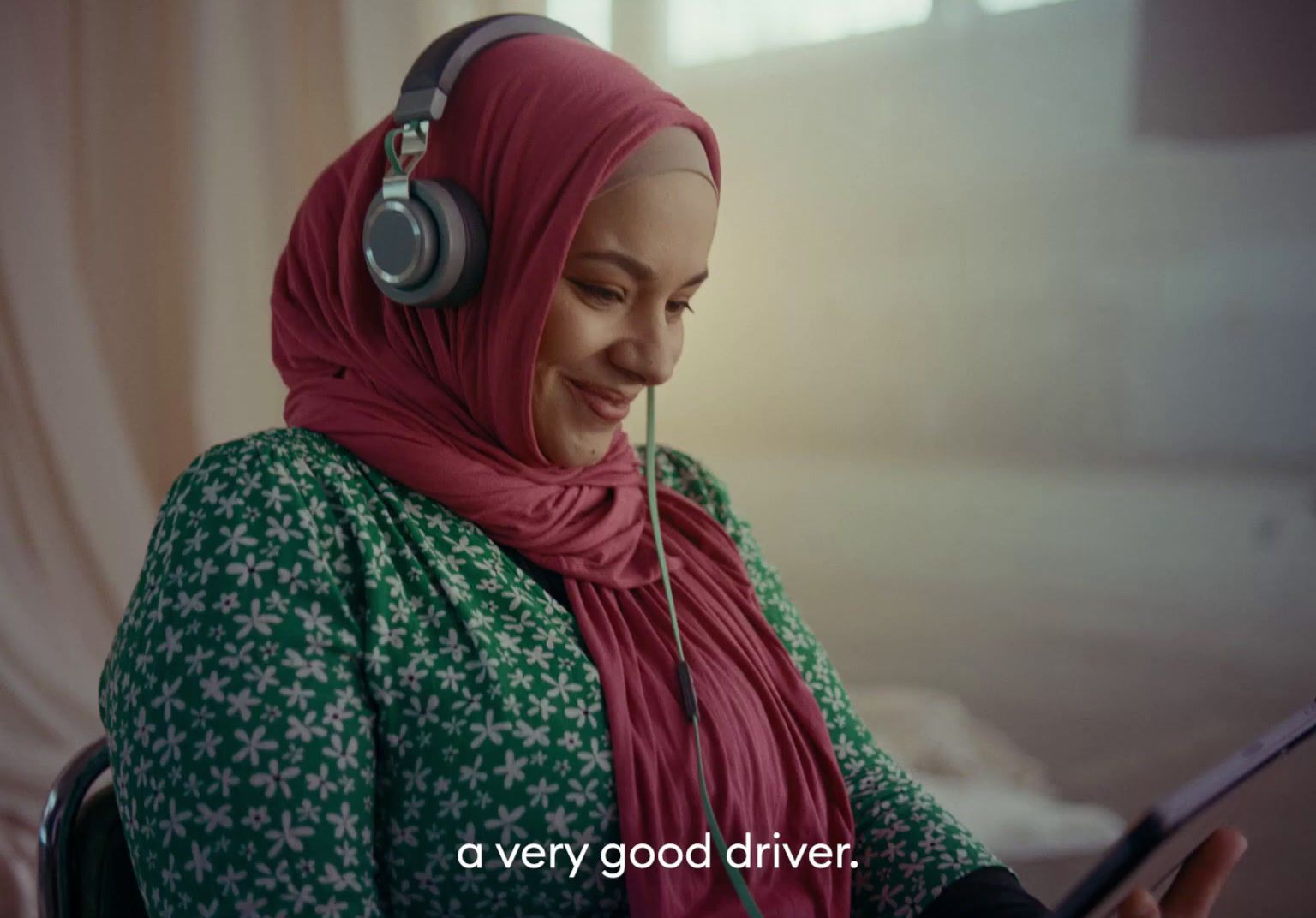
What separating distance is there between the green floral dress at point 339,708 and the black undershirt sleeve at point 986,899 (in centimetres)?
30

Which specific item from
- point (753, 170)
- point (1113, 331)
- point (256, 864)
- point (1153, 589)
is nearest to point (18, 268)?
point (753, 170)

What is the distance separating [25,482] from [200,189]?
50 centimetres

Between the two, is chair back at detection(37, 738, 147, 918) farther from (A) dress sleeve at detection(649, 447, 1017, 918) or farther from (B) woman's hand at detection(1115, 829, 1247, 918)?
(B) woman's hand at detection(1115, 829, 1247, 918)

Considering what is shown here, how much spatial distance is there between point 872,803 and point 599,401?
446 millimetres

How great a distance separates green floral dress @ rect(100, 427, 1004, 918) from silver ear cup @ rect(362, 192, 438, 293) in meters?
0.15

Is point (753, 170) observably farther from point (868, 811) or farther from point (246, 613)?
point (246, 613)

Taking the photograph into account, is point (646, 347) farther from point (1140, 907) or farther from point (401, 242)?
point (1140, 907)

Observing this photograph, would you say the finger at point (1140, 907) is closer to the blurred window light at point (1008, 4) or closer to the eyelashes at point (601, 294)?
the eyelashes at point (601, 294)

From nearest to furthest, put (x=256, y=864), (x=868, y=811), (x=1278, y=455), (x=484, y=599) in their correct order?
(x=256, y=864), (x=484, y=599), (x=868, y=811), (x=1278, y=455)

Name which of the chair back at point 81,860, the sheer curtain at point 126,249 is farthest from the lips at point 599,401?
the sheer curtain at point 126,249

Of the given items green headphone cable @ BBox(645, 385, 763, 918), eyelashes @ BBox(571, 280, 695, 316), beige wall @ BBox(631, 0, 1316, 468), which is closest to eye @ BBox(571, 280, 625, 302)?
eyelashes @ BBox(571, 280, 695, 316)

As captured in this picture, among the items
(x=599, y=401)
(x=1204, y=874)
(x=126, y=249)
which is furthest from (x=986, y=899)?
(x=126, y=249)

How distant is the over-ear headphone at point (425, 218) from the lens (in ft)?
2.56

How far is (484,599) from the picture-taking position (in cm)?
82
